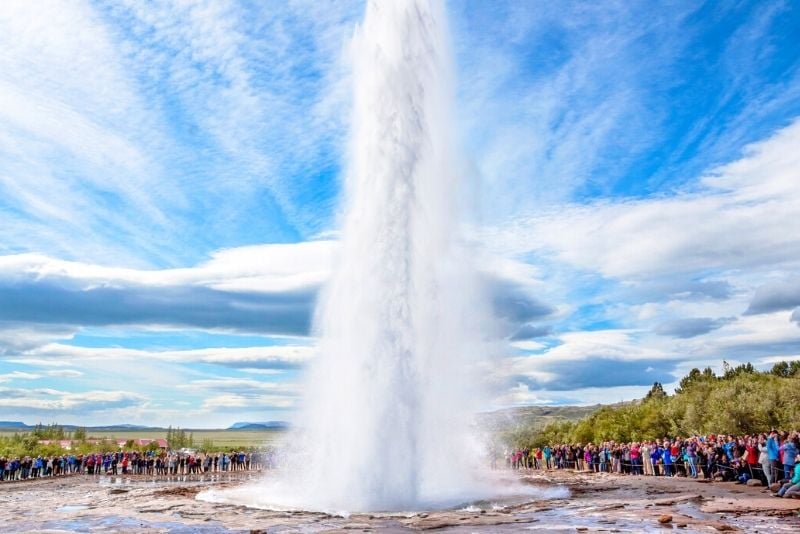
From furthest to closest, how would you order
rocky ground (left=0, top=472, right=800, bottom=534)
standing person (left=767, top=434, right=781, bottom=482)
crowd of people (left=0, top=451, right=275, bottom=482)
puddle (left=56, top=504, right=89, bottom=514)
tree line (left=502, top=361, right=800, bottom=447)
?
crowd of people (left=0, top=451, right=275, bottom=482) → tree line (left=502, top=361, right=800, bottom=447) → standing person (left=767, top=434, right=781, bottom=482) → puddle (left=56, top=504, right=89, bottom=514) → rocky ground (left=0, top=472, right=800, bottom=534)

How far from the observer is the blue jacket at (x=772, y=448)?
20594 mm

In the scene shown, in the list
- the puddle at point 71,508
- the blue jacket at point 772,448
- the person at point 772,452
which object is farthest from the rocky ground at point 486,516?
the blue jacket at point 772,448

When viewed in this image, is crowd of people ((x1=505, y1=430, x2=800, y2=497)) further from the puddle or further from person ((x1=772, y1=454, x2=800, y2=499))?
the puddle

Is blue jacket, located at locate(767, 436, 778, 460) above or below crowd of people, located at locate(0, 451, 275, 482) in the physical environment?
above

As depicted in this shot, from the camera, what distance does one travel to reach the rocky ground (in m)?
14.2

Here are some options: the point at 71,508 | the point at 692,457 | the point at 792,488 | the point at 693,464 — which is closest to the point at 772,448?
the point at 792,488

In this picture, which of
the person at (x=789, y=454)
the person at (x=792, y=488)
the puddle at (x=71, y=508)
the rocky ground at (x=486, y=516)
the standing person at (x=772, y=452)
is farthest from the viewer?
the standing person at (x=772, y=452)

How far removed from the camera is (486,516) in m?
16.5

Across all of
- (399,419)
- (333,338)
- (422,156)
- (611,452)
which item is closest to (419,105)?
(422,156)

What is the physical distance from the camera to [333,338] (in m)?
22.6

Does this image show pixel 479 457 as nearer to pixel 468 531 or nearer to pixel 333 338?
pixel 333 338

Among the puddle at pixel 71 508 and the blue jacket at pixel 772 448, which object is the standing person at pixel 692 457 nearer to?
the blue jacket at pixel 772 448

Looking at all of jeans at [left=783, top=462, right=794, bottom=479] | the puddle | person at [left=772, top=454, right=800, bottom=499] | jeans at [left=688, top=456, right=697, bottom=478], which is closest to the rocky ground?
the puddle

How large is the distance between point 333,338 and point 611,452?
69.4 ft
